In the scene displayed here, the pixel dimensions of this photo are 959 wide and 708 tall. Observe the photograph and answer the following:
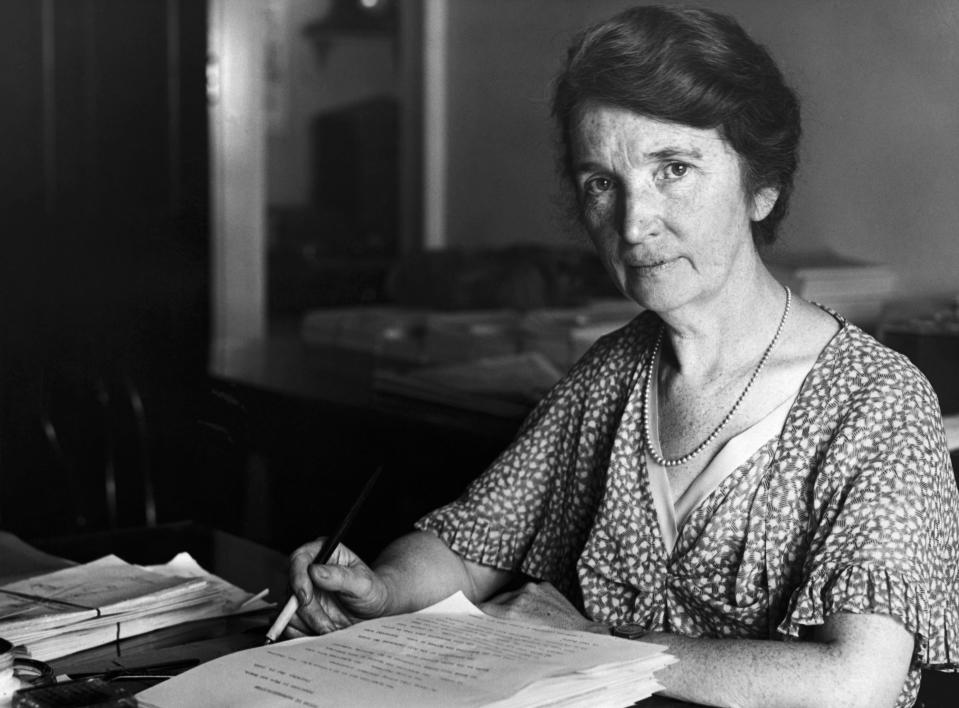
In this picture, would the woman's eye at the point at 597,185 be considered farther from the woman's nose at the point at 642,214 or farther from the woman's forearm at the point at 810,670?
the woman's forearm at the point at 810,670

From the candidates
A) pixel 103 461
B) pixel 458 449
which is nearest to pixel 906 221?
pixel 458 449

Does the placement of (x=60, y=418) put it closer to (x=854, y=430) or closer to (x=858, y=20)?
(x=858, y=20)

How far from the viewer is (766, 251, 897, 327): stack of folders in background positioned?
1.77 metres

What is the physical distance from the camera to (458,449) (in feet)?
7.12

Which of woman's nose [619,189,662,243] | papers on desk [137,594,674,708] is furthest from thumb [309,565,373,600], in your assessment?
woman's nose [619,189,662,243]

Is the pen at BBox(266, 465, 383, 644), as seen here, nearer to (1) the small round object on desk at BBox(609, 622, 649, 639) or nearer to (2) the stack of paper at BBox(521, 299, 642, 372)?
(1) the small round object on desk at BBox(609, 622, 649, 639)

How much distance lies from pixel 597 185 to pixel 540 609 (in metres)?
0.44

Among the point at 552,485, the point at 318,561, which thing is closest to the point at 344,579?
the point at 318,561

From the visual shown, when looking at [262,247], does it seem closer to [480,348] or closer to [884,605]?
[480,348]

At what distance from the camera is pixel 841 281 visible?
1.80 meters

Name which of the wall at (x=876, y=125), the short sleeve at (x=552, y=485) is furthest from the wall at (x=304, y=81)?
the short sleeve at (x=552, y=485)

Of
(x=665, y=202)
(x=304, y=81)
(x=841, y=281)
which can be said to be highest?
(x=304, y=81)

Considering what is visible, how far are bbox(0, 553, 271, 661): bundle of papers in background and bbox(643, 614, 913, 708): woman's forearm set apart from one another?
494mm

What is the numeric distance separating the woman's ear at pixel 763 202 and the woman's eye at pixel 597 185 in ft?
0.52
